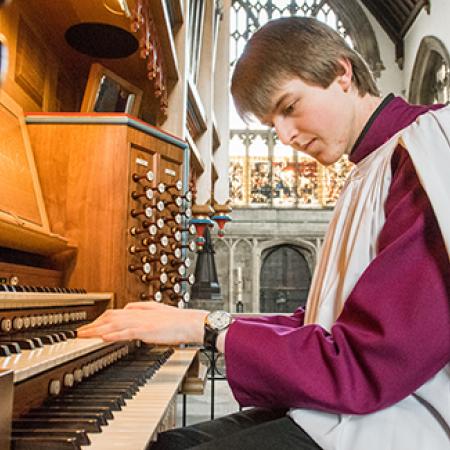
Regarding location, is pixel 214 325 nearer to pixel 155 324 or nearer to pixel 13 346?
pixel 155 324

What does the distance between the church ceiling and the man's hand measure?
1255cm

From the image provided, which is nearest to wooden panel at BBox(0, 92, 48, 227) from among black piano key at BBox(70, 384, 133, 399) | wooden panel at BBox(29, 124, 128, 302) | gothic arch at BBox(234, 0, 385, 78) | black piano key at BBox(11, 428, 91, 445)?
wooden panel at BBox(29, 124, 128, 302)

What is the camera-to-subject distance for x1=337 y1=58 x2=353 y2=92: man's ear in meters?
1.24

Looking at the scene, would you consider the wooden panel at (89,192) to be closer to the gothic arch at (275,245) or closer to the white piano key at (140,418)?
the white piano key at (140,418)

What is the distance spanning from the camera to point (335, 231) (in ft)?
3.97

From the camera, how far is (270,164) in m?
14.6

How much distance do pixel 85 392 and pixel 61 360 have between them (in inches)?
11.6

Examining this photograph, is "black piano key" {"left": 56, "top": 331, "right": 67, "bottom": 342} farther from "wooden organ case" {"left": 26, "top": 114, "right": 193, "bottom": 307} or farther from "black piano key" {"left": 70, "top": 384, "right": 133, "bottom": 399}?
"wooden organ case" {"left": 26, "top": 114, "right": 193, "bottom": 307}

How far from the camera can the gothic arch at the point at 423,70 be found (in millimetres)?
11781

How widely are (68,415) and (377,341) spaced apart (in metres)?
0.71

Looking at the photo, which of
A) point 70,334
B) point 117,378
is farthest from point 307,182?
point 70,334

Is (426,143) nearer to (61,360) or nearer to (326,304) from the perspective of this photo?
(326,304)

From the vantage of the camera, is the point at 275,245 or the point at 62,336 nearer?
the point at 62,336

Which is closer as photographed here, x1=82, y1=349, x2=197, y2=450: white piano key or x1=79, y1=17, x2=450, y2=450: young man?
x1=79, y1=17, x2=450, y2=450: young man
